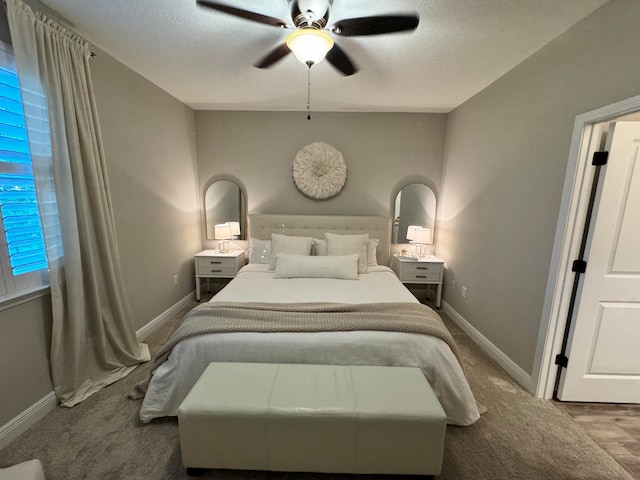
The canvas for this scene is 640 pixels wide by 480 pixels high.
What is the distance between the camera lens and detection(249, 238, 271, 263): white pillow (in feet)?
11.4

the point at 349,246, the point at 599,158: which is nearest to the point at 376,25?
the point at 599,158

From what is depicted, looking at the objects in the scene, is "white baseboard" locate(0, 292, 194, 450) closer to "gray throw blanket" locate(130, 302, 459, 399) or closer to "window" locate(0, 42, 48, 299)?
"gray throw blanket" locate(130, 302, 459, 399)

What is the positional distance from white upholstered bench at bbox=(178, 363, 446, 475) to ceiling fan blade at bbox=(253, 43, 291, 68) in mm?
2136

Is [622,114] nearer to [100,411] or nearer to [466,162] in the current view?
[466,162]

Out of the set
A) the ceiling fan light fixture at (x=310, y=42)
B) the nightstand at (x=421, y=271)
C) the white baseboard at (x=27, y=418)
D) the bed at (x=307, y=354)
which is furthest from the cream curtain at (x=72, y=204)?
the nightstand at (x=421, y=271)

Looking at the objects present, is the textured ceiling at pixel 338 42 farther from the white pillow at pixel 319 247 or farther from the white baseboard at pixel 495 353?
the white baseboard at pixel 495 353

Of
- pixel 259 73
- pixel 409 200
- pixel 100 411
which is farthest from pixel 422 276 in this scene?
pixel 100 411

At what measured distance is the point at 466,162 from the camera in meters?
3.07

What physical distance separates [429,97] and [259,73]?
6.10 feet

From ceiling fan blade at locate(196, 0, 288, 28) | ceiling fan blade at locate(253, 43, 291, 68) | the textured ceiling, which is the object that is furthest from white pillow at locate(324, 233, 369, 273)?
ceiling fan blade at locate(196, 0, 288, 28)

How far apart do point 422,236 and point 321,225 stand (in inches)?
52.2

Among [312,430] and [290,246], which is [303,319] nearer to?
[312,430]

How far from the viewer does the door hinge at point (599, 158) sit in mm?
1676

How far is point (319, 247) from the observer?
3.33 metres
